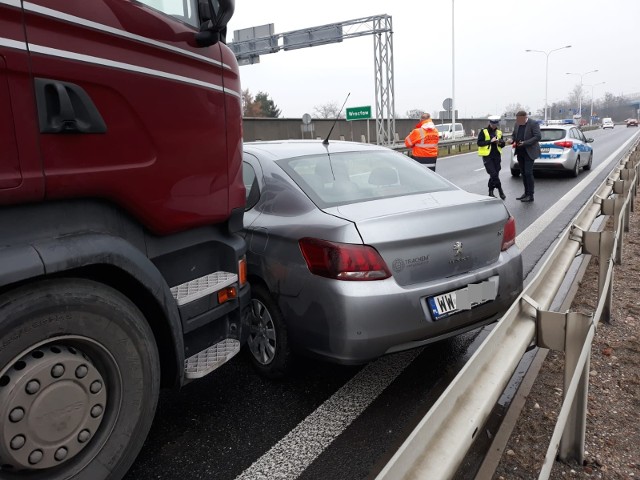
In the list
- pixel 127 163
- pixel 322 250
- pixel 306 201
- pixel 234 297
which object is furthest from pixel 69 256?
pixel 306 201

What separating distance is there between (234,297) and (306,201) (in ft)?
2.71

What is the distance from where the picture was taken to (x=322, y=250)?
9.78 ft

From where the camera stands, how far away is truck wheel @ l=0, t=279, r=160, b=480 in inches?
71.8

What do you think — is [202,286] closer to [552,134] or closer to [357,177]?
[357,177]

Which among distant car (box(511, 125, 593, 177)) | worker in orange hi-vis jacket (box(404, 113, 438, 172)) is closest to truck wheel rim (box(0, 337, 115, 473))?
worker in orange hi-vis jacket (box(404, 113, 438, 172))

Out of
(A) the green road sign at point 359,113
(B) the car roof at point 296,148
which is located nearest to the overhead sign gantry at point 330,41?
(A) the green road sign at point 359,113

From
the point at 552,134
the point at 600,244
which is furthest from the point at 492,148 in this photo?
the point at 600,244

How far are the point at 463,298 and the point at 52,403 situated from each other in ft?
7.11

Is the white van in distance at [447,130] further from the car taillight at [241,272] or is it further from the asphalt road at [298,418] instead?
the car taillight at [241,272]

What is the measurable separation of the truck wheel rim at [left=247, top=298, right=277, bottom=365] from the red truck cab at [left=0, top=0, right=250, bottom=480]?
0.58m

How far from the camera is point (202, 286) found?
8.81ft

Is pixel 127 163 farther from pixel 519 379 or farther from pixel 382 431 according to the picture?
pixel 519 379

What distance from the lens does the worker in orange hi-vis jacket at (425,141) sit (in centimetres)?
1098

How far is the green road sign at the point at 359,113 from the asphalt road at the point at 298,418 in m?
18.4
